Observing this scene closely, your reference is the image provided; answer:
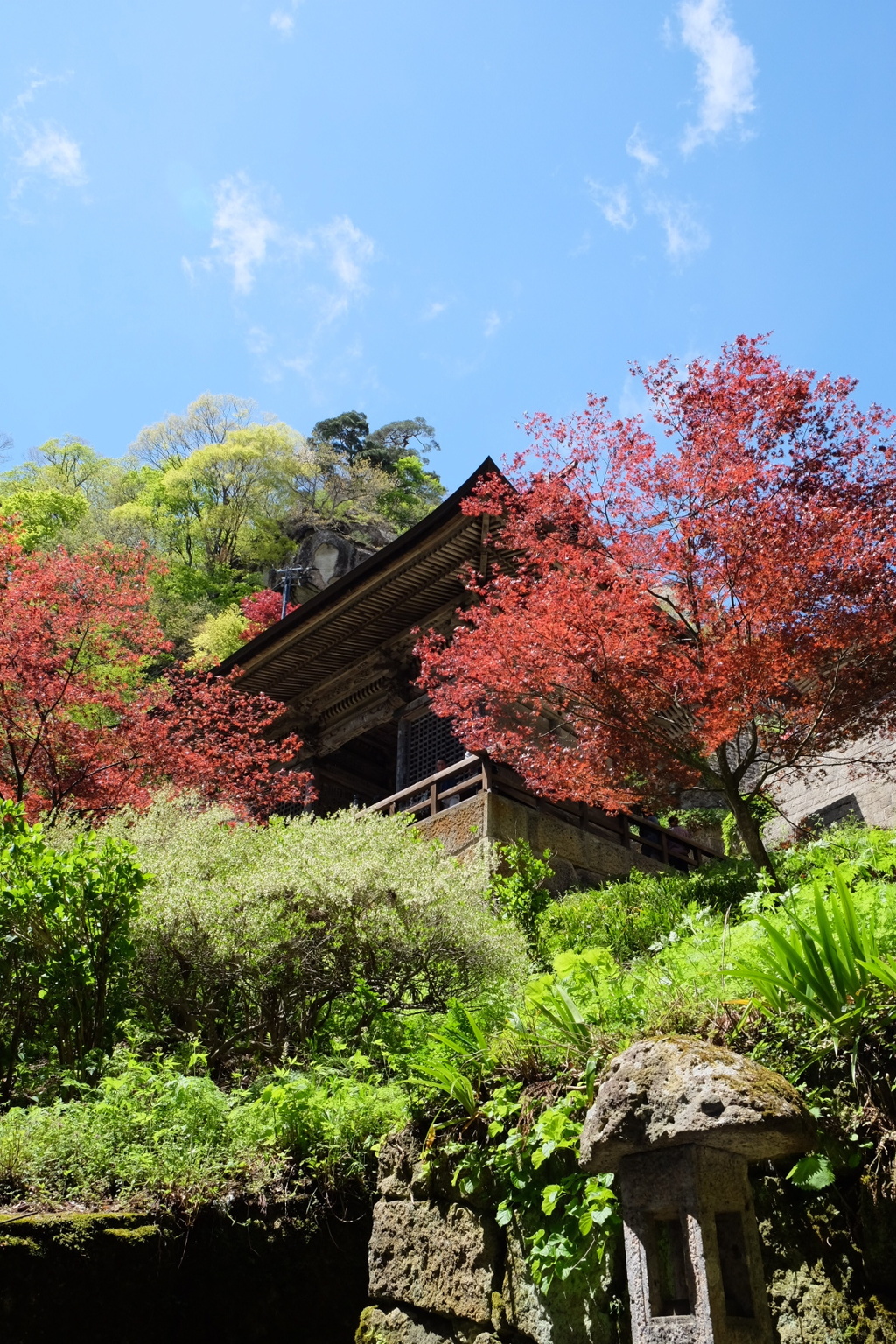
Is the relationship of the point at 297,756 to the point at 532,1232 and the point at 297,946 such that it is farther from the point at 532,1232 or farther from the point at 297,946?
the point at 532,1232

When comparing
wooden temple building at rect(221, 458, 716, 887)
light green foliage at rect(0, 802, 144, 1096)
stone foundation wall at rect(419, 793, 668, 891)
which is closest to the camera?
light green foliage at rect(0, 802, 144, 1096)

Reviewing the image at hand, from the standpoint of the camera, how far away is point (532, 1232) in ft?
13.0

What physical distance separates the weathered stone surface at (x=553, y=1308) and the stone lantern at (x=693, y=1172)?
0.52 metres

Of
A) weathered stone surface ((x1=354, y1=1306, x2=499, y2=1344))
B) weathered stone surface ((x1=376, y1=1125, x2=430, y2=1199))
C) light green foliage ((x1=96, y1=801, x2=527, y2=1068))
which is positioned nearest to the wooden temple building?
light green foliage ((x1=96, y1=801, x2=527, y2=1068))

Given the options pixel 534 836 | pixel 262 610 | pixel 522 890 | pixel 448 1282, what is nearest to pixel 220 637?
pixel 262 610

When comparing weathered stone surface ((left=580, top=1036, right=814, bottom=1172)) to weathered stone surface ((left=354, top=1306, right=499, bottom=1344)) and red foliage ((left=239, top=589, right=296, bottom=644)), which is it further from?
red foliage ((left=239, top=589, right=296, bottom=644))

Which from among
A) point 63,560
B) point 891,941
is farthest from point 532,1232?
point 63,560

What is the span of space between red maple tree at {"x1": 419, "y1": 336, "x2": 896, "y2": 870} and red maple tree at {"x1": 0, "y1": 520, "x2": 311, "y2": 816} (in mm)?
5149

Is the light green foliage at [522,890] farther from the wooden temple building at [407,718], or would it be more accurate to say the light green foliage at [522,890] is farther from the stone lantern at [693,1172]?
the stone lantern at [693,1172]

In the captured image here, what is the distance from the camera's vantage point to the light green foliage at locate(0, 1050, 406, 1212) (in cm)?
504

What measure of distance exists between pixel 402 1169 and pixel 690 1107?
7.14ft

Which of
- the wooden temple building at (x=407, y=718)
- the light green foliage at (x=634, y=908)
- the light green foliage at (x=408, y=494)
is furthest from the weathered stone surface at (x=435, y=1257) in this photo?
the light green foliage at (x=408, y=494)

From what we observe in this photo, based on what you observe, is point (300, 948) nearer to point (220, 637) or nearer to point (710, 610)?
point (710, 610)

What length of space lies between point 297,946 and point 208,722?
25.6ft
